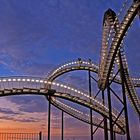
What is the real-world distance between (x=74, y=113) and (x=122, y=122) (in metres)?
6.47

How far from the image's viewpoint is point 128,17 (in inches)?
749

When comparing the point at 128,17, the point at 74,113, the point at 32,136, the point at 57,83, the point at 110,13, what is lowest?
the point at 32,136

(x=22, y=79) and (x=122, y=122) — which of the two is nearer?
(x=22, y=79)

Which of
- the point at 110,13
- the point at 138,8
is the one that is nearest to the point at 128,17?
the point at 138,8

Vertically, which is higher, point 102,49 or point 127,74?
point 102,49

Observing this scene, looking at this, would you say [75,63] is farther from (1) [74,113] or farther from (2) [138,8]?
(2) [138,8]

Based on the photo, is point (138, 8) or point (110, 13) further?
point (110, 13)

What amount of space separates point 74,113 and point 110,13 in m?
15.3

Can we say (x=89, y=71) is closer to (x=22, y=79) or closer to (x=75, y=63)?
(x=75, y=63)

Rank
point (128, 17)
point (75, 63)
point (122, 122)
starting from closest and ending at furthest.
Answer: point (128, 17) < point (122, 122) < point (75, 63)

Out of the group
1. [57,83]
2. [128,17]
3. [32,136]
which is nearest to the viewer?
[128,17]

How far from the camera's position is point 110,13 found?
23703 mm

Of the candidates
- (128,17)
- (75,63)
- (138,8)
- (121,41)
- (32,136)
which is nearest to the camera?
(138,8)

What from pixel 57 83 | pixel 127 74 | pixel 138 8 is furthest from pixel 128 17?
pixel 57 83
